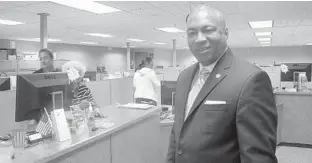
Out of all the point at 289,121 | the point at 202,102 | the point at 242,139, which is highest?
the point at 202,102

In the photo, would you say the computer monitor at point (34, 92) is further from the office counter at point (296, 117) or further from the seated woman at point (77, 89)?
the office counter at point (296, 117)

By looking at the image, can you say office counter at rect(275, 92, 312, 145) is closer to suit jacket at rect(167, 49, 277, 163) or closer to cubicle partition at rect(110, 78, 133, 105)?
cubicle partition at rect(110, 78, 133, 105)

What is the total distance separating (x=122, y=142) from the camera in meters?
2.15

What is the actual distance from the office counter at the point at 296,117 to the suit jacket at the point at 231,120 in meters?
3.81

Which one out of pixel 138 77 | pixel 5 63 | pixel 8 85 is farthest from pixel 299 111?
pixel 5 63

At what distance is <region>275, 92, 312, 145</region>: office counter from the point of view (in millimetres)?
4371

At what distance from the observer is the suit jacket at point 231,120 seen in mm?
958

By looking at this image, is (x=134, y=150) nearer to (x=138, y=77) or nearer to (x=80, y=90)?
(x=80, y=90)

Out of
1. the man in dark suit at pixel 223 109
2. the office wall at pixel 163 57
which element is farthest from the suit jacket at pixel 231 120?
the office wall at pixel 163 57

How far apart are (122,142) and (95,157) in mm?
371

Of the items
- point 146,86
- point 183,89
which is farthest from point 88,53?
point 183,89

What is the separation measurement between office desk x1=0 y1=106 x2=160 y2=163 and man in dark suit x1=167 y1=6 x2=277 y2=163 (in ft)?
2.27

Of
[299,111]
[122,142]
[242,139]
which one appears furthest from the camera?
[299,111]

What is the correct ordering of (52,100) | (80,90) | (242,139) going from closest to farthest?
(242,139)
(52,100)
(80,90)
